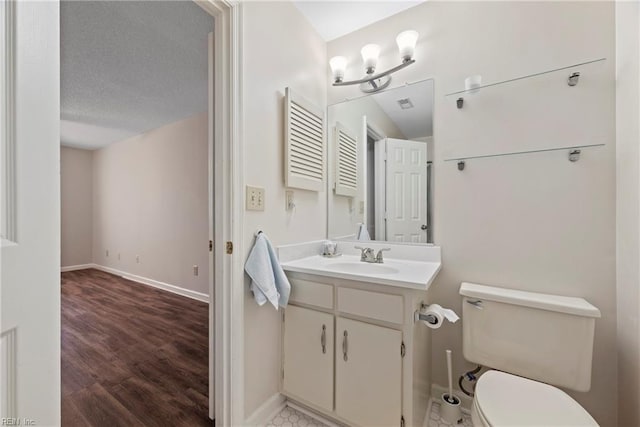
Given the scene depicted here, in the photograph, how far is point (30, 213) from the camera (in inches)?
23.1

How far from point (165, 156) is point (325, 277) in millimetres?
3446

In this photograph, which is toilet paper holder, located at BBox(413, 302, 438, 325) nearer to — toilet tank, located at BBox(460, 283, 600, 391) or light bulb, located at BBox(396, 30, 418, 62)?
toilet tank, located at BBox(460, 283, 600, 391)

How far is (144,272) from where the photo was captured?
406 cm

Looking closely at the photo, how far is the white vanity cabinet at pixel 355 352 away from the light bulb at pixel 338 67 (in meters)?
1.40

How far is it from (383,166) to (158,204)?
11.1 feet

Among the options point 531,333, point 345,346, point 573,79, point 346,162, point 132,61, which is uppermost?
point 132,61

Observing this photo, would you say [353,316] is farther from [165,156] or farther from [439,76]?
[165,156]

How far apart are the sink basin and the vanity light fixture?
1.19 meters

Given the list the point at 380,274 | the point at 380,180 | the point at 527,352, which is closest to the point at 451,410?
the point at 527,352

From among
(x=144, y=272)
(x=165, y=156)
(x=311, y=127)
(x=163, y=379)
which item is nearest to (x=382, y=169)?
(x=311, y=127)

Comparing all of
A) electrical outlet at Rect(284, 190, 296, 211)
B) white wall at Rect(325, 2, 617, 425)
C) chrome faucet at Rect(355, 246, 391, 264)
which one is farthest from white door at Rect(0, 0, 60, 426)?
white wall at Rect(325, 2, 617, 425)

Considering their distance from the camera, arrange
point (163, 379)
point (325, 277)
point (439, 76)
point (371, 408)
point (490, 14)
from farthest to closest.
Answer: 1. point (163, 379)
2. point (439, 76)
3. point (490, 14)
4. point (325, 277)
5. point (371, 408)

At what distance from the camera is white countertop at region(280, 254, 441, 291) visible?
1.17 metres

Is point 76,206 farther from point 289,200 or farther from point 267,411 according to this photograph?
point 267,411
